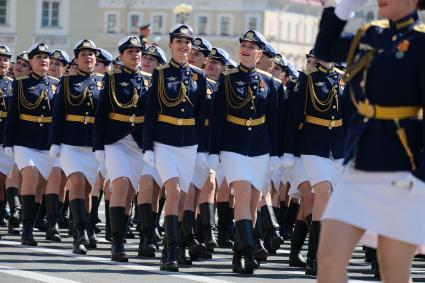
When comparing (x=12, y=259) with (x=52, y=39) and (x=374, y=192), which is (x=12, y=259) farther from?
(x=52, y=39)

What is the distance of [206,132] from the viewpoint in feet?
46.9

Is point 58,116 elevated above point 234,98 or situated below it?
below

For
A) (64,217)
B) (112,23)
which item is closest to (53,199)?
(64,217)

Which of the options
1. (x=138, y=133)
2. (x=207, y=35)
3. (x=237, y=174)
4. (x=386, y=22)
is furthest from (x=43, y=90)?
(x=207, y=35)

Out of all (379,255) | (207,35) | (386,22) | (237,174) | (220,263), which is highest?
(386,22)

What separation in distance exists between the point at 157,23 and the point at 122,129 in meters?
101

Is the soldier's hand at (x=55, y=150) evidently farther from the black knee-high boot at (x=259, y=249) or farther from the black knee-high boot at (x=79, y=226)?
the black knee-high boot at (x=259, y=249)

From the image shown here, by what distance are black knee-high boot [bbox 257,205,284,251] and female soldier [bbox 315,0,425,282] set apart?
7.67m

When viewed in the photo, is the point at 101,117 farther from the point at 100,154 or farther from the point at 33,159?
the point at 33,159

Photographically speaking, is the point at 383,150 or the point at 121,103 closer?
the point at 383,150

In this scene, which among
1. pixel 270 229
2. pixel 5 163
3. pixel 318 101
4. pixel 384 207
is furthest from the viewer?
pixel 5 163

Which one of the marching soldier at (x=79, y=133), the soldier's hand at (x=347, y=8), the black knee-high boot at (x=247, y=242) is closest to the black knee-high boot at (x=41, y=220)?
the marching soldier at (x=79, y=133)

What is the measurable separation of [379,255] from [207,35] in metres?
107

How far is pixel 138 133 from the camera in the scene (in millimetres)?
→ 14477
